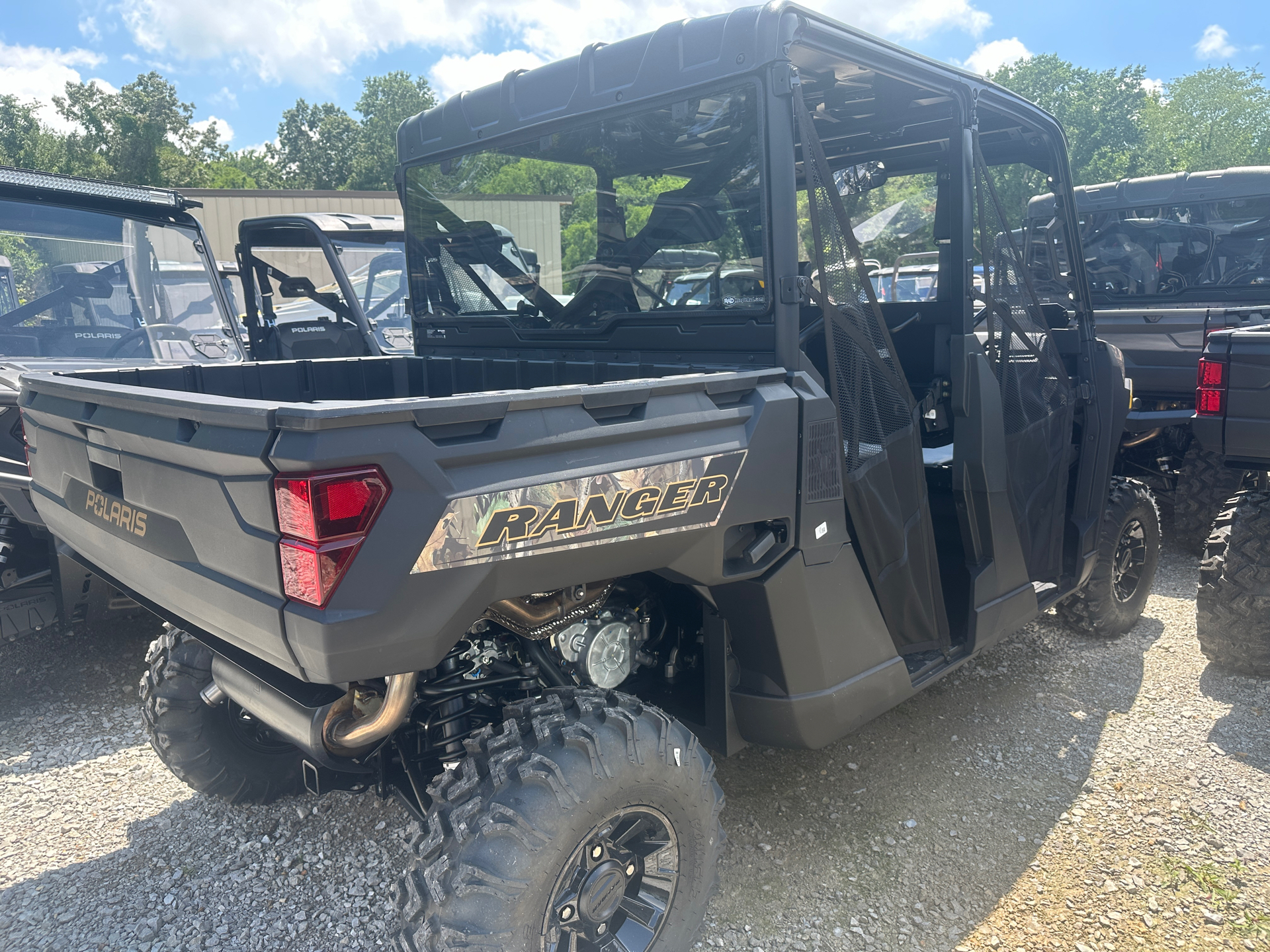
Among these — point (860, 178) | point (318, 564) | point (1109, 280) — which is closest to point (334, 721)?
point (318, 564)

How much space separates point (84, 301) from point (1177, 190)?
7.39m

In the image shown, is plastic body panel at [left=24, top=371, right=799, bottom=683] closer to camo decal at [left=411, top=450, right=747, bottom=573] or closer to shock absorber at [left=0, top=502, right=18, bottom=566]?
camo decal at [left=411, top=450, right=747, bottom=573]

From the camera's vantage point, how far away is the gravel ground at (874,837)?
8.38 ft

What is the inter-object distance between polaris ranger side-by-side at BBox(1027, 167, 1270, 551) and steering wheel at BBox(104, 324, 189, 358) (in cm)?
479

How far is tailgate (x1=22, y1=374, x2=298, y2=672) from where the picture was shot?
1.69m

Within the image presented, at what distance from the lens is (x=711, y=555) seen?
2.17 m

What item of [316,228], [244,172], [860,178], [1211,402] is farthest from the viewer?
[244,172]

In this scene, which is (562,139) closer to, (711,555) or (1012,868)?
(711,555)

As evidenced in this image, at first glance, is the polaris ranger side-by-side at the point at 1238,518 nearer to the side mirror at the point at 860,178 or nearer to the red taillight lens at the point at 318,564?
the side mirror at the point at 860,178

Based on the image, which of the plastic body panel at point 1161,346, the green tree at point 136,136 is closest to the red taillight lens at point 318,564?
the plastic body panel at point 1161,346

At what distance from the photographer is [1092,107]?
45125 millimetres

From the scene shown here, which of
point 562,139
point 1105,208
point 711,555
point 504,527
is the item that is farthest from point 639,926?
point 1105,208

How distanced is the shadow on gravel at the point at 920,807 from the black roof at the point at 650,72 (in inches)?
92.5

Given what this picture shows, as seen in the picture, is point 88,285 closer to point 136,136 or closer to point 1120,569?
point 1120,569
